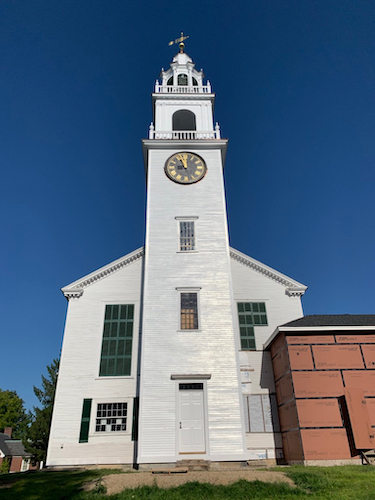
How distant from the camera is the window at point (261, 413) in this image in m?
15.8

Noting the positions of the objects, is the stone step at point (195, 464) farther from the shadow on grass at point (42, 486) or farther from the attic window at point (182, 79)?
the attic window at point (182, 79)

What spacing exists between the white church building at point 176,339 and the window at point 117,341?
A: 0.16ft

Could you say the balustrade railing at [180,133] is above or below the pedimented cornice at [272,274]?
above

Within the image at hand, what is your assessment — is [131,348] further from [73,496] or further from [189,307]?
[73,496]

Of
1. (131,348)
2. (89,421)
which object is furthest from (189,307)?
(89,421)

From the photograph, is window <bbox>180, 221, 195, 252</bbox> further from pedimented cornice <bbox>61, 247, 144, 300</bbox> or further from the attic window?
the attic window

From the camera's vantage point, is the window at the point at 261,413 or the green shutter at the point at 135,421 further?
the window at the point at 261,413

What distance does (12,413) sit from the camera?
181 ft

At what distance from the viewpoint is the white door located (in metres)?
13.9

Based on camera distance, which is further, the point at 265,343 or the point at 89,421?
the point at 265,343

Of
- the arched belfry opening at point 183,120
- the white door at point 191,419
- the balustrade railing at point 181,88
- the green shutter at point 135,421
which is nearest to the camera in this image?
the white door at point 191,419

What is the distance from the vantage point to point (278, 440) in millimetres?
15562

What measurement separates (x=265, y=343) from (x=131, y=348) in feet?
21.6

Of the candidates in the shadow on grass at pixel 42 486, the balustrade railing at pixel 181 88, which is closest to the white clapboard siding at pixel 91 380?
the shadow on grass at pixel 42 486
